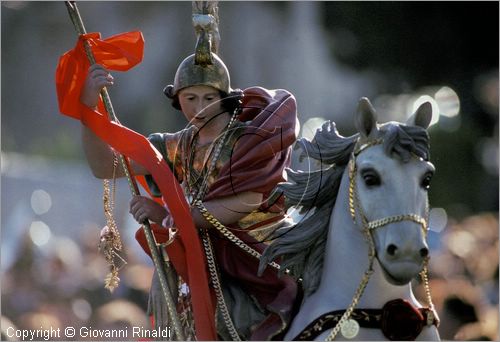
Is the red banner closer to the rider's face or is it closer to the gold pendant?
the rider's face

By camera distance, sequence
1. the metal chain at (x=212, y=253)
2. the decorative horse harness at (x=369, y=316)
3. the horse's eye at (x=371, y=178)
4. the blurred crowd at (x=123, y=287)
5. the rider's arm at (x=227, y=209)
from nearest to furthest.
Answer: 1. the horse's eye at (x=371, y=178)
2. the decorative horse harness at (x=369, y=316)
3. the metal chain at (x=212, y=253)
4. the rider's arm at (x=227, y=209)
5. the blurred crowd at (x=123, y=287)

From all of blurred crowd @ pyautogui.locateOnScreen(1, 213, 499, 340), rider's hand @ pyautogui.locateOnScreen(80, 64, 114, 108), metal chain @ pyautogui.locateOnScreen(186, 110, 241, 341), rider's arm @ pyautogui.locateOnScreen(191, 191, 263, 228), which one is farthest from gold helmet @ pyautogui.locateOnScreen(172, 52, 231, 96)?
blurred crowd @ pyautogui.locateOnScreen(1, 213, 499, 340)

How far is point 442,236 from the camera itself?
1080 centimetres

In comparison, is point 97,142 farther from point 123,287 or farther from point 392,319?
point 123,287

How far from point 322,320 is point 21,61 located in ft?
62.8

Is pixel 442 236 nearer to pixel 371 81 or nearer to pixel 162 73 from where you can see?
pixel 371 81

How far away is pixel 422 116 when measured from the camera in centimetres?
547

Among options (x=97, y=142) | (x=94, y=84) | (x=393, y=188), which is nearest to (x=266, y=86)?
(x=97, y=142)

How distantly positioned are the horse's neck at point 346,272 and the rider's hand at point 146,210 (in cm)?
80

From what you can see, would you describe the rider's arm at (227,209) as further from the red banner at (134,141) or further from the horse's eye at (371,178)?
the horse's eye at (371,178)

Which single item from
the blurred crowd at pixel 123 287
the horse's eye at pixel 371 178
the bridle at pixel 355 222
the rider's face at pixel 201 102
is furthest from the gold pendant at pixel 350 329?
the blurred crowd at pixel 123 287

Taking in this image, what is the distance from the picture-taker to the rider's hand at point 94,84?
6203 millimetres

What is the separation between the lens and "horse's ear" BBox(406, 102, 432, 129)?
17.9ft

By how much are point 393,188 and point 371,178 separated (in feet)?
0.36
